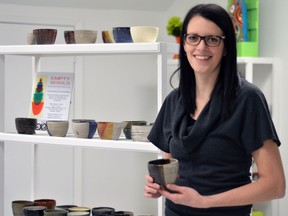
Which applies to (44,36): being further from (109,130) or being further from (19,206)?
(19,206)

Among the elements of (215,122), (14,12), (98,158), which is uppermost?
(14,12)

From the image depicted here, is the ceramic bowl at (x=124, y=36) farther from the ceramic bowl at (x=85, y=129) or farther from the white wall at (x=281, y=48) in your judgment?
the white wall at (x=281, y=48)

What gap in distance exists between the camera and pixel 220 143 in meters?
1.59

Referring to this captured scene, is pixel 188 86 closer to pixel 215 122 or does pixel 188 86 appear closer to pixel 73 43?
pixel 215 122

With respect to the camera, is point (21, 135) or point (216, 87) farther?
point (21, 135)

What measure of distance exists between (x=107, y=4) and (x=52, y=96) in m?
1.27

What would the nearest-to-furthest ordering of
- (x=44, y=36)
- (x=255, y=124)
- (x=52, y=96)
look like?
(x=255, y=124) < (x=44, y=36) < (x=52, y=96)

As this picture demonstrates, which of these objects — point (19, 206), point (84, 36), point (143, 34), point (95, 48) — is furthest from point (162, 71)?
point (19, 206)

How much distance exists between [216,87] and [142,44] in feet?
2.43

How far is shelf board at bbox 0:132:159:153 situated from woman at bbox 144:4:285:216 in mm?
662

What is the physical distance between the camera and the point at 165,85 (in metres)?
2.30

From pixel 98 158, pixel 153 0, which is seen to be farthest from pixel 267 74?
pixel 98 158

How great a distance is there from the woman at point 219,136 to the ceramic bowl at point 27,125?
1.15 m

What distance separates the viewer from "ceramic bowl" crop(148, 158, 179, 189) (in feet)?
5.30
